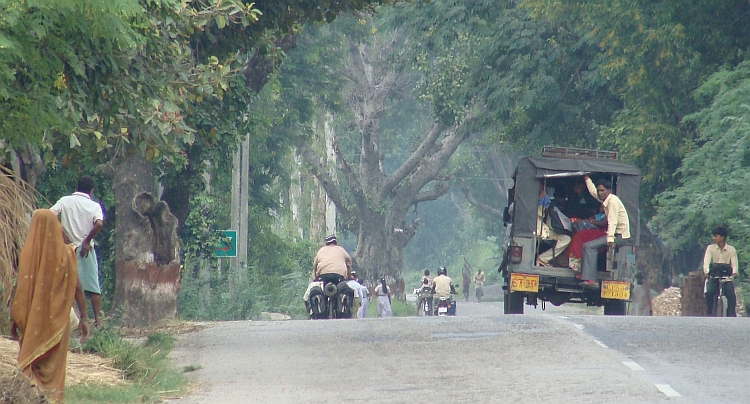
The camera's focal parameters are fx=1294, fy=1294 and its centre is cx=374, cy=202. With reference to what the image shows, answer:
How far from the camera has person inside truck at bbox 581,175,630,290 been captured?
65.3 feet

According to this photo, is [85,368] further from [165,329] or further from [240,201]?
[240,201]

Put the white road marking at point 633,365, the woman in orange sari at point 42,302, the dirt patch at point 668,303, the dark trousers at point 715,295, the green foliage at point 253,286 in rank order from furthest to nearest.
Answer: the dirt patch at point 668,303
the green foliage at point 253,286
the dark trousers at point 715,295
the white road marking at point 633,365
the woman in orange sari at point 42,302

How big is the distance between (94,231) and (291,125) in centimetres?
2486

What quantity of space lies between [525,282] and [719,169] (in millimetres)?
6393

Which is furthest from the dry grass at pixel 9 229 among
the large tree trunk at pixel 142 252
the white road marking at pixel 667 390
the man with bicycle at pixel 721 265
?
the man with bicycle at pixel 721 265

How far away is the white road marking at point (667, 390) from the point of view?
9.85 metres

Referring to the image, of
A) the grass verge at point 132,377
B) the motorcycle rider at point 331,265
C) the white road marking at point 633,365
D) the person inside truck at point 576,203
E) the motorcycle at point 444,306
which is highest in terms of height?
the person inside truck at point 576,203

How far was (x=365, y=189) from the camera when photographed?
1901 inches

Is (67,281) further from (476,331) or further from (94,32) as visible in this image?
(476,331)

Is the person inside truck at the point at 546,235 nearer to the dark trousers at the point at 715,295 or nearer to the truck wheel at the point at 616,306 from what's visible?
the truck wheel at the point at 616,306

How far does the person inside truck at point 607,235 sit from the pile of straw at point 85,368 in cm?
1006

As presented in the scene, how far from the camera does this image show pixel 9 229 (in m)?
Result: 11.0

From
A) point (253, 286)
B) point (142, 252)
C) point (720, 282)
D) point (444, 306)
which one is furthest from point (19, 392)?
point (444, 306)

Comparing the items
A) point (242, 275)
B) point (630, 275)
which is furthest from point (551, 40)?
point (630, 275)
